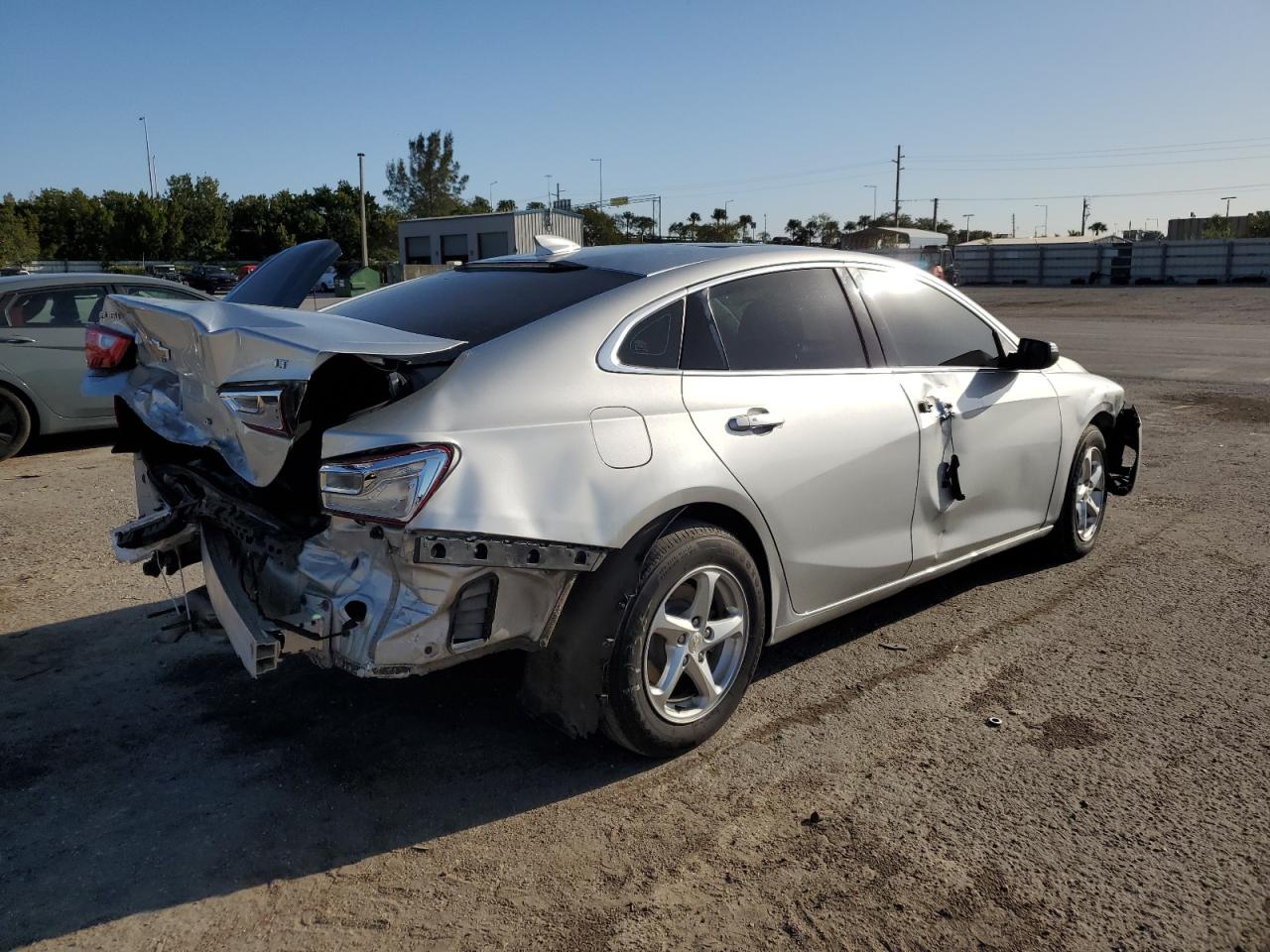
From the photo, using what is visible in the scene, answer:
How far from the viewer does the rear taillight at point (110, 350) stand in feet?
13.0

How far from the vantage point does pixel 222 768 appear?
134 inches

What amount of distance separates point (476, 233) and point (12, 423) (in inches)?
2260

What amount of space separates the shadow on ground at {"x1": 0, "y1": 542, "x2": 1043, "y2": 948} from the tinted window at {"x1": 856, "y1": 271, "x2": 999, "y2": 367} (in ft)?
4.32

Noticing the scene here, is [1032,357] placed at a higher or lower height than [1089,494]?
higher

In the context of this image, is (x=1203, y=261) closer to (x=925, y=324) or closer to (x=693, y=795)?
(x=925, y=324)

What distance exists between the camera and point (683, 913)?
265 centimetres

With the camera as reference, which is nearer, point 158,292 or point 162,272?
point 158,292

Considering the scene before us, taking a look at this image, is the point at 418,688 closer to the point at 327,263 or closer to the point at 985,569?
the point at 327,263

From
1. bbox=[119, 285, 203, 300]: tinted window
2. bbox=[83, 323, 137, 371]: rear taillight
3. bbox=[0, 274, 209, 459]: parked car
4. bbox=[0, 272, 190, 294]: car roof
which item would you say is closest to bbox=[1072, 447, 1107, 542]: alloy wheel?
bbox=[83, 323, 137, 371]: rear taillight

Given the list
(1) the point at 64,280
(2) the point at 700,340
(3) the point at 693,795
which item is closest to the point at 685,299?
(2) the point at 700,340

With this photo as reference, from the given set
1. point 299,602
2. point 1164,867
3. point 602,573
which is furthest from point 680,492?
point 1164,867

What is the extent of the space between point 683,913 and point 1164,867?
1359 millimetres

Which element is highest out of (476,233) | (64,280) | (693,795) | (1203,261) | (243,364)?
(476,233)

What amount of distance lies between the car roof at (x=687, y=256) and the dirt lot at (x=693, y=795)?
1669 millimetres
